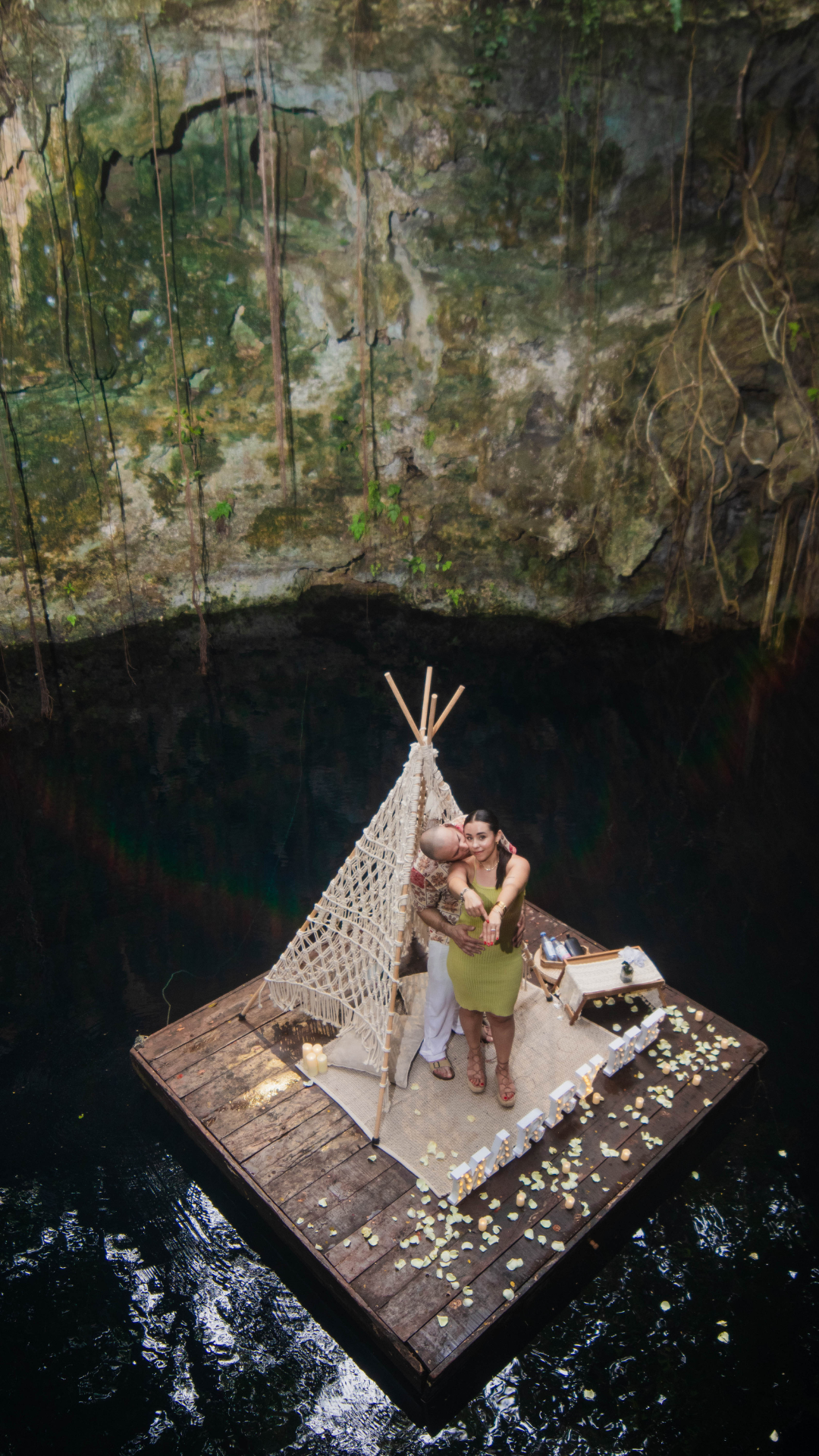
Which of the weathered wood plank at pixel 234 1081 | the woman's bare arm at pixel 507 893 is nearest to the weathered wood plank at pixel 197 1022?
the weathered wood plank at pixel 234 1081

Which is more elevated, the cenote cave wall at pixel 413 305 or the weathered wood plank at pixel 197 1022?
the cenote cave wall at pixel 413 305

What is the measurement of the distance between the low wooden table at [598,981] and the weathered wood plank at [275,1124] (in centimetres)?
123

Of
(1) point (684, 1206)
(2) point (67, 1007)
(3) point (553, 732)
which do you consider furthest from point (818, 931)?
(2) point (67, 1007)

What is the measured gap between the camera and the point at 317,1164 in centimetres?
374

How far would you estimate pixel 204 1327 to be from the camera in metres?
3.42

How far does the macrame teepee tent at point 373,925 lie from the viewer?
3.81 metres

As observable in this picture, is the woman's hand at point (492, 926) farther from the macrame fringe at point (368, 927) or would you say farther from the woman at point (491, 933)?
the macrame fringe at point (368, 927)

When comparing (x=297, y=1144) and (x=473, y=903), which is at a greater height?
(x=473, y=903)

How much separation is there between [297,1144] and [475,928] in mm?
1210

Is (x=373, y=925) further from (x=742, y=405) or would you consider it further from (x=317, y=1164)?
(x=742, y=405)

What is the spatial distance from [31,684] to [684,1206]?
6654 millimetres

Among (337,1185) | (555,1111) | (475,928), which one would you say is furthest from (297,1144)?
(475,928)

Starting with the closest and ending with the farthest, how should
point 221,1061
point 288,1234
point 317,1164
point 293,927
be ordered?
point 288,1234, point 317,1164, point 221,1061, point 293,927

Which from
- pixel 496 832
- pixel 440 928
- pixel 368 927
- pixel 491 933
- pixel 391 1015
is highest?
pixel 496 832
